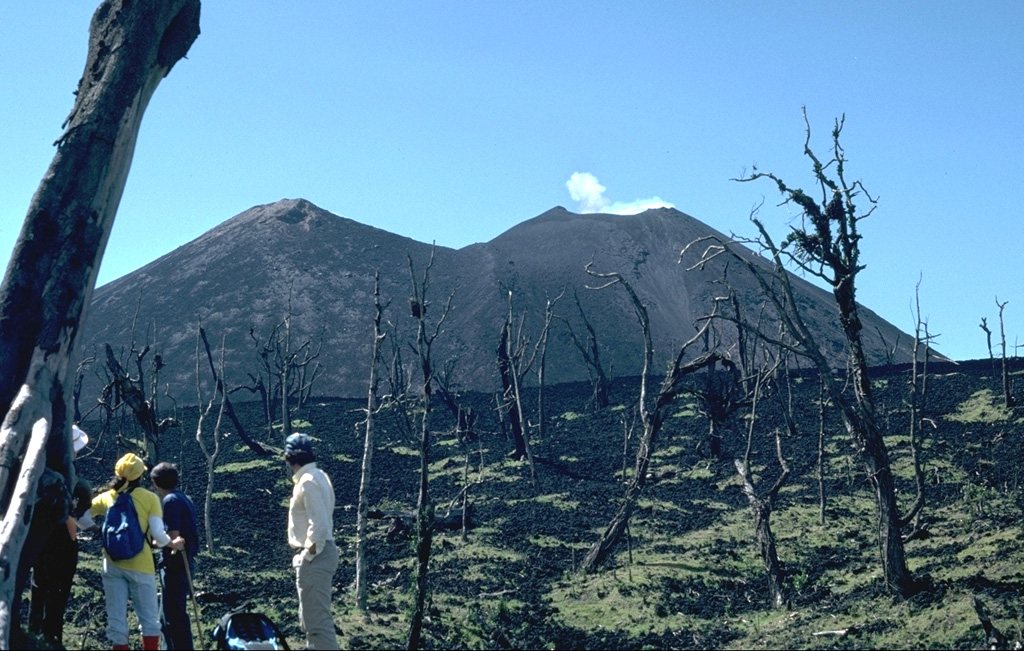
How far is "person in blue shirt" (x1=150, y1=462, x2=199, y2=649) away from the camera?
28.0 feet

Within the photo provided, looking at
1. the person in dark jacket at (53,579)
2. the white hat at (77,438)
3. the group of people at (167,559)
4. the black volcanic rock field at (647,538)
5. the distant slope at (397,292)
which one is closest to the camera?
the group of people at (167,559)

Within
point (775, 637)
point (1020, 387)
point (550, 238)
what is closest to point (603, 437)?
point (1020, 387)

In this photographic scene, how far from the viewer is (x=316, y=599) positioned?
25.1 feet

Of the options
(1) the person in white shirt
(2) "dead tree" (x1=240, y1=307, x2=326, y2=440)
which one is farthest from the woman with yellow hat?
(2) "dead tree" (x1=240, y1=307, x2=326, y2=440)

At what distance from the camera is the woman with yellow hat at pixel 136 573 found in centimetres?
822

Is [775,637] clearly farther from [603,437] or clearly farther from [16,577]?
[603,437]

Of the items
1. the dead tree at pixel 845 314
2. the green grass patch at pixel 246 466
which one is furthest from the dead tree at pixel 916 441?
the green grass patch at pixel 246 466

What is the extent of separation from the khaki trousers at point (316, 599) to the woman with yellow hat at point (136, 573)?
135 cm

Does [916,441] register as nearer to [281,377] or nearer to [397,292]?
[281,377]

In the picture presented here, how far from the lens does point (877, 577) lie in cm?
1645

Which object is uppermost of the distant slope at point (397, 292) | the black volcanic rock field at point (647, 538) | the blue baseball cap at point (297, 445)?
the distant slope at point (397, 292)

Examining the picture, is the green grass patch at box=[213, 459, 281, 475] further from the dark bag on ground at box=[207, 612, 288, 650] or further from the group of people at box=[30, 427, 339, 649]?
the dark bag on ground at box=[207, 612, 288, 650]

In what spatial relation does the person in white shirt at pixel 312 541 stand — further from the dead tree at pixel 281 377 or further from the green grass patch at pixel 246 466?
the green grass patch at pixel 246 466

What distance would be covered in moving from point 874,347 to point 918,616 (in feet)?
274
